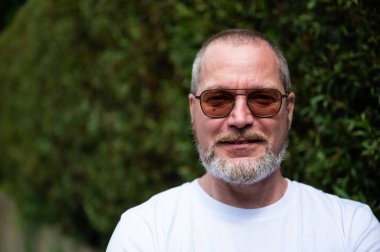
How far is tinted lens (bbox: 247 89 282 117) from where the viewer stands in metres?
2.67

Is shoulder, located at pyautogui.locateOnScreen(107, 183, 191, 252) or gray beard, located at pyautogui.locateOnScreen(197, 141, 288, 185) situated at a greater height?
gray beard, located at pyautogui.locateOnScreen(197, 141, 288, 185)

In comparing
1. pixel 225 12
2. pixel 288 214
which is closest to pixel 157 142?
pixel 225 12

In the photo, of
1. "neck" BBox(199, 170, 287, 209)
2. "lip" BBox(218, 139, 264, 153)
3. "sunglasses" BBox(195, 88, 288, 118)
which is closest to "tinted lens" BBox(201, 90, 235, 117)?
"sunglasses" BBox(195, 88, 288, 118)

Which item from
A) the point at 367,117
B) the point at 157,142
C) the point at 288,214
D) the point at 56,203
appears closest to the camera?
the point at 288,214

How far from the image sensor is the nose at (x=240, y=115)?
264 cm

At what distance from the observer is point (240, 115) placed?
2.64m

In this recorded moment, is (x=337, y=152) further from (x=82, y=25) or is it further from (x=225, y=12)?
(x=82, y=25)

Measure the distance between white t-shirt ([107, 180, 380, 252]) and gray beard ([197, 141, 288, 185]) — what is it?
13 cm

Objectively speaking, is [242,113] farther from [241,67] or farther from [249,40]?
[249,40]

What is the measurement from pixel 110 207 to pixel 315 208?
3.26 metres

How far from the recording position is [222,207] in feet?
8.86

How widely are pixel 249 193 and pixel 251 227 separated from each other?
19 centimetres

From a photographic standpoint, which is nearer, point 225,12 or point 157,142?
point 225,12

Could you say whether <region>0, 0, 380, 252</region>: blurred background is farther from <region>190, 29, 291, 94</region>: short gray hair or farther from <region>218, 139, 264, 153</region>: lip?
<region>218, 139, 264, 153</region>: lip
